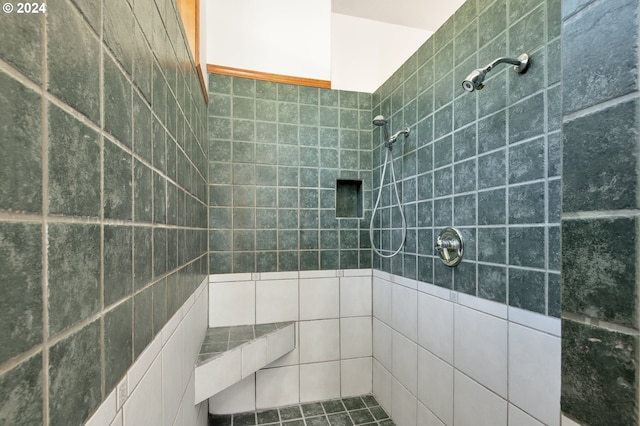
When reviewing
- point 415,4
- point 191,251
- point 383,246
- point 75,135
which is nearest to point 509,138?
point 383,246

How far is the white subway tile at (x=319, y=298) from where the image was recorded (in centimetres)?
196

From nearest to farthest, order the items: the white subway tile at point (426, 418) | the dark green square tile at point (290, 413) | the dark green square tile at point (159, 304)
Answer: the dark green square tile at point (159, 304), the white subway tile at point (426, 418), the dark green square tile at point (290, 413)

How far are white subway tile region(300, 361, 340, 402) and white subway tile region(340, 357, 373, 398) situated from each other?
0.14 ft

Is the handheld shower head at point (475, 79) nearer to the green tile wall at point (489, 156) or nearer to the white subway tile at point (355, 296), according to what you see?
the green tile wall at point (489, 156)

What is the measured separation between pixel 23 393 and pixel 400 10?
268 centimetres

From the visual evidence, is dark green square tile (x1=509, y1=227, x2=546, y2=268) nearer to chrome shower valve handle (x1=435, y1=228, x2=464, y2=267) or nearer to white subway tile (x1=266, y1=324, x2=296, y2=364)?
chrome shower valve handle (x1=435, y1=228, x2=464, y2=267)

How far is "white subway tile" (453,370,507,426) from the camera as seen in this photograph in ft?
3.46

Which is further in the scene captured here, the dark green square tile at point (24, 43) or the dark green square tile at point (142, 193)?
the dark green square tile at point (142, 193)

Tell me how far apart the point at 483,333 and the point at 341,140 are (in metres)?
1.47

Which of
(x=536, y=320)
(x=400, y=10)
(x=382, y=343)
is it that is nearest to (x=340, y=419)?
(x=382, y=343)

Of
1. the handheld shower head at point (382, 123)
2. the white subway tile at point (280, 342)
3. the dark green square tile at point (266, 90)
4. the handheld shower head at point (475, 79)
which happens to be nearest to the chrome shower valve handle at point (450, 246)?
the handheld shower head at point (475, 79)

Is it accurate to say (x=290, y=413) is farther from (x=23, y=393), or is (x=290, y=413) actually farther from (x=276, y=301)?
(x=23, y=393)

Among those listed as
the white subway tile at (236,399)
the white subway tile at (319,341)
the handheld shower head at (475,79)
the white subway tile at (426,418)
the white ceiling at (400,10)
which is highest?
the white ceiling at (400,10)

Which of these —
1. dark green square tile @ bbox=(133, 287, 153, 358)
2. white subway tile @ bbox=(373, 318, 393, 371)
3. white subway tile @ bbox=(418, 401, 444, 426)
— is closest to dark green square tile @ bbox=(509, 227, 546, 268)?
white subway tile @ bbox=(418, 401, 444, 426)
